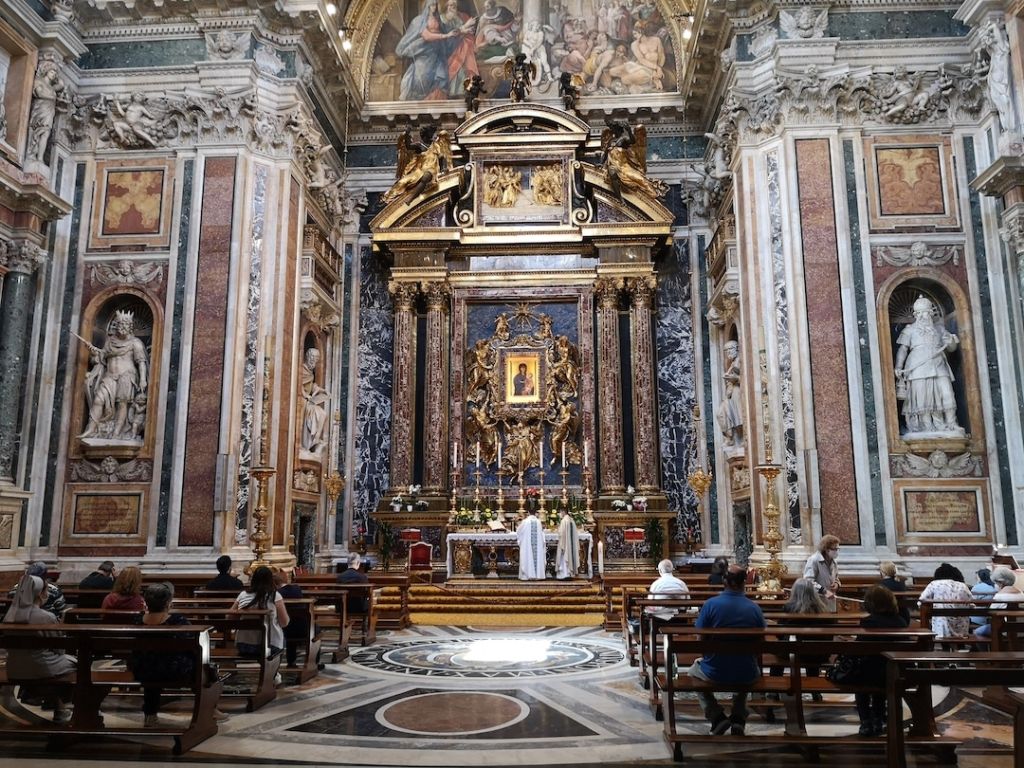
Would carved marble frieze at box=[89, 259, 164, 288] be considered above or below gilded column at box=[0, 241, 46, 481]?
above

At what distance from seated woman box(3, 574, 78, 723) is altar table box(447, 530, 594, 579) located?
9894 mm

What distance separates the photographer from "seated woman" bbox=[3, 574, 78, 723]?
6094mm

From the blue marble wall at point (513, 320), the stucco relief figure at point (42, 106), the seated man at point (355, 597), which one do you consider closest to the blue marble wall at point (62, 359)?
the stucco relief figure at point (42, 106)

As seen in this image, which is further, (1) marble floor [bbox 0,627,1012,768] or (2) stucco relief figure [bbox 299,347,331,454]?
(2) stucco relief figure [bbox 299,347,331,454]

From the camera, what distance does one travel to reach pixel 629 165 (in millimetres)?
18781

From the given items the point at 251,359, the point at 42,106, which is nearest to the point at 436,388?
the point at 251,359

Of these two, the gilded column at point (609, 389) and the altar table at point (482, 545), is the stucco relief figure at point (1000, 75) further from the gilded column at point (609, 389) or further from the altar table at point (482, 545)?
the altar table at point (482, 545)

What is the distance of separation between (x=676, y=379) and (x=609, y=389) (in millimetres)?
1664

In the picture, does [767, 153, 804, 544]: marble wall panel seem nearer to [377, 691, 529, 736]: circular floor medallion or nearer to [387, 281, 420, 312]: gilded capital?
[377, 691, 529, 736]: circular floor medallion

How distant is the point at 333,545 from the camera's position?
18.2m

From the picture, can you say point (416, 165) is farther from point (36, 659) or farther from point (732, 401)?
point (36, 659)

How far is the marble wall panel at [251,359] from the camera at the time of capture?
13.6 metres

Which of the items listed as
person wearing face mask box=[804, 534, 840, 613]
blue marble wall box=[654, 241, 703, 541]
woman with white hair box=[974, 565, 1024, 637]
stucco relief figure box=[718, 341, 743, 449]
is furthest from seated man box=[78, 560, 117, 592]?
blue marble wall box=[654, 241, 703, 541]

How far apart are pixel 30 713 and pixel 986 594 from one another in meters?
9.06
